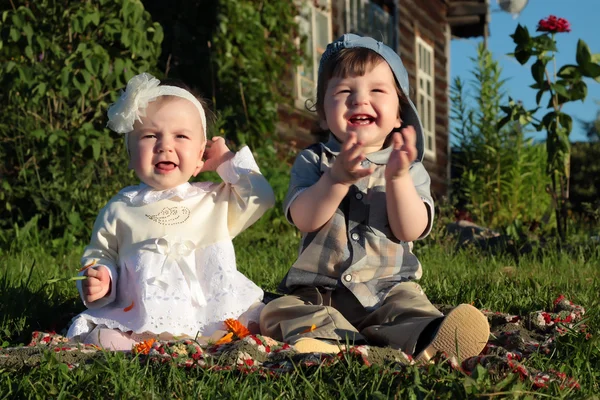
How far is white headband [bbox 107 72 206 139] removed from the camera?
2.81 metres

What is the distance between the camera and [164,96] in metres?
2.89

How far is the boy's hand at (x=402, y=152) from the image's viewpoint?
245 cm

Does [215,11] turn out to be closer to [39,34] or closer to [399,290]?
[39,34]

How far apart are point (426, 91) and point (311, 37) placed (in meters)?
5.50

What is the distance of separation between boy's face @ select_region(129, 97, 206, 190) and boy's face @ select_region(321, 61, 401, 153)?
1.62ft

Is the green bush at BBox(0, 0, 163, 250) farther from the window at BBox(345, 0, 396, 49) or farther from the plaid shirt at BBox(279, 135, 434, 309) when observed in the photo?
the window at BBox(345, 0, 396, 49)

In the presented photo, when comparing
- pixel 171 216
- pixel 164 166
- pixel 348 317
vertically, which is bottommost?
pixel 348 317

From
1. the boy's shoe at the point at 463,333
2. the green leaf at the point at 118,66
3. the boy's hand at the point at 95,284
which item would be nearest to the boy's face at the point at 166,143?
the boy's hand at the point at 95,284

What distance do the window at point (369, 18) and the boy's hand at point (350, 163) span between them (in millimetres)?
8030

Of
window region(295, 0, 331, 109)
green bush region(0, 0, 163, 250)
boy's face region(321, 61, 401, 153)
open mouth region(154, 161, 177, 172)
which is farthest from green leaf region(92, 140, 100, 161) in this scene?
window region(295, 0, 331, 109)

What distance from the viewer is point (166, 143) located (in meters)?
2.82

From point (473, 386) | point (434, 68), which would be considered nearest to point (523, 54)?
point (473, 386)

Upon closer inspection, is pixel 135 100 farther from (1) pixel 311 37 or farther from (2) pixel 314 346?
(1) pixel 311 37

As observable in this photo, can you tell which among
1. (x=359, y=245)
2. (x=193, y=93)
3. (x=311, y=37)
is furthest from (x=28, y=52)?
(x=311, y=37)
